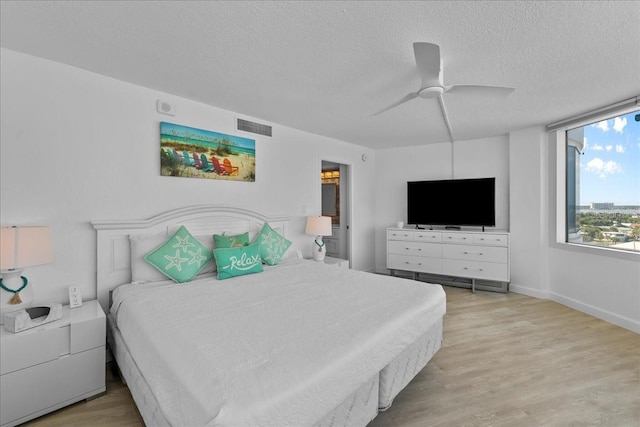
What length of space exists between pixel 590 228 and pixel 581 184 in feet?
1.90

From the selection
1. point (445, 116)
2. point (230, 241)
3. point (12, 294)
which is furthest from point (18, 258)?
point (445, 116)

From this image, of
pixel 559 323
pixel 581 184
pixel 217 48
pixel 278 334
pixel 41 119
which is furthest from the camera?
pixel 581 184

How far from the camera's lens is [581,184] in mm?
3822

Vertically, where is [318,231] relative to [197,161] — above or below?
below

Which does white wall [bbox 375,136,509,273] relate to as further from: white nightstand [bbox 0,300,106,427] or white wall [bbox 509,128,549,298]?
white nightstand [bbox 0,300,106,427]

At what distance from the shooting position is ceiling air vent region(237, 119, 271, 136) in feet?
11.5

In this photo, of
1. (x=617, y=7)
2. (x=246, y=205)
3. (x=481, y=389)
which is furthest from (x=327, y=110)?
(x=481, y=389)

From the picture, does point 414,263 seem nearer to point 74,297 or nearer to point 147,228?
point 147,228

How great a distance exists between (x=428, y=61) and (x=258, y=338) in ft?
6.49

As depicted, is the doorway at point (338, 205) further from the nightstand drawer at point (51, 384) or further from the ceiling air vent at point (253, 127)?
the nightstand drawer at point (51, 384)

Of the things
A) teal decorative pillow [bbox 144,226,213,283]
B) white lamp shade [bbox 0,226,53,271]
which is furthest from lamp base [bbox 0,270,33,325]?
teal decorative pillow [bbox 144,226,213,283]

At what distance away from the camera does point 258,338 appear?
1.52m

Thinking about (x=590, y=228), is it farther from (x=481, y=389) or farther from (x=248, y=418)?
(x=248, y=418)

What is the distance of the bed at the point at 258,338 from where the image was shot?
1157 millimetres
